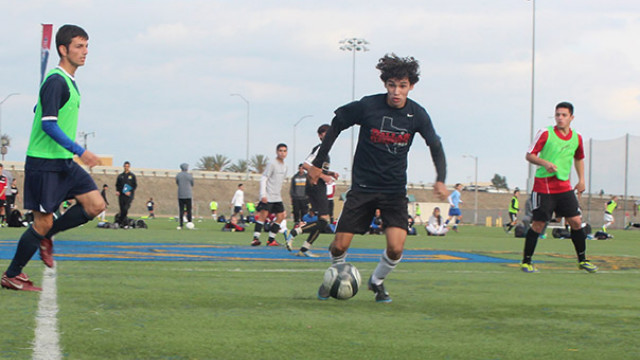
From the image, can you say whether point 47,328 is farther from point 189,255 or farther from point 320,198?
point 320,198

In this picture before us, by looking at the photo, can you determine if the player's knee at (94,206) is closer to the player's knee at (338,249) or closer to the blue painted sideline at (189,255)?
the player's knee at (338,249)

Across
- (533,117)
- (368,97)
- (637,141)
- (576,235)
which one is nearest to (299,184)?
(576,235)

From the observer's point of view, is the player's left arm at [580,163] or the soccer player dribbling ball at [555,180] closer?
the soccer player dribbling ball at [555,180]

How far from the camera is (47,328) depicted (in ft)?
15.2

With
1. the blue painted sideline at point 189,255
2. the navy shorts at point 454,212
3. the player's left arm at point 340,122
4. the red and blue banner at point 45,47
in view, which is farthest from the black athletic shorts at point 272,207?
the navy shorts at point 454,212

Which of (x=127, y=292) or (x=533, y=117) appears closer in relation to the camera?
(x=127, y=292)

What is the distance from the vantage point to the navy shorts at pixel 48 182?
20.5 feet

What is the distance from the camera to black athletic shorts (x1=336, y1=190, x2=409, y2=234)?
6664mm

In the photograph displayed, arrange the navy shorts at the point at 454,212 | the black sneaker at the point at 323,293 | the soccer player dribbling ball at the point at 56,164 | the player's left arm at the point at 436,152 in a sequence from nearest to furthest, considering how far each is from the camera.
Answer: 1. the soccer player dribbling ball at the point at 56,164
2. the black sneaker at the point at 323,293
3. the player's left arm at the point at 436,152
4. the navy shorts at the point at 454,212

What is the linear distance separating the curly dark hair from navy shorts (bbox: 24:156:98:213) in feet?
7.87

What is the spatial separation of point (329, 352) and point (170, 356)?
80cm

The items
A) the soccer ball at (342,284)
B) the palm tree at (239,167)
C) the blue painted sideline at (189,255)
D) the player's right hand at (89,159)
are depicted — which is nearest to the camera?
the player's right hand at (89,159)

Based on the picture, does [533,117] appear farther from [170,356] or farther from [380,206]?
[170,356]

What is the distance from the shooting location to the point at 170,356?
399 cm
